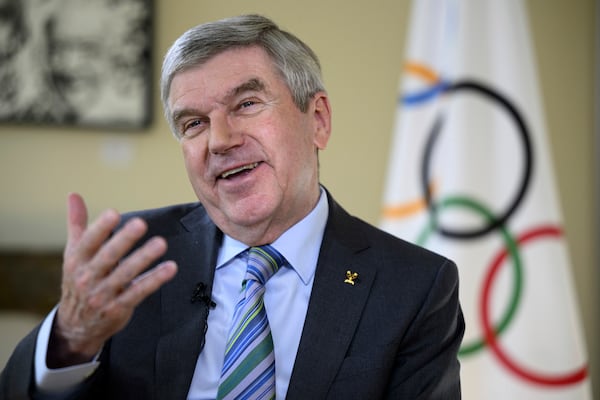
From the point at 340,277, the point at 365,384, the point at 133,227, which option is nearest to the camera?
the point at 133,227

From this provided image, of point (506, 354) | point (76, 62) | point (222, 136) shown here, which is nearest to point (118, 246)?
point (222, 136)

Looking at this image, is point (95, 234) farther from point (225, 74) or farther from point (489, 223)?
point (489, 223)

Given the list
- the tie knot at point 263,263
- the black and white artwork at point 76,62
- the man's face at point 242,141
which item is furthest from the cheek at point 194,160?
the black and white artwork at point 76,62

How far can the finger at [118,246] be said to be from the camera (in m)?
1.11

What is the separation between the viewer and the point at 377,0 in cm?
320

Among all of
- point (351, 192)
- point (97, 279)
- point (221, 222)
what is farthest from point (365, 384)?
point (351, 192)

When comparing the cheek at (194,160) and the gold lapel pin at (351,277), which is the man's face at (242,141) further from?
the gold lapel pin at (351,277)

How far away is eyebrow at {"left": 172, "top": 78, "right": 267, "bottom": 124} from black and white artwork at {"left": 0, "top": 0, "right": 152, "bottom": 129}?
146 cm

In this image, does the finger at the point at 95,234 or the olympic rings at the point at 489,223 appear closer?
the finger at the point at 95,234

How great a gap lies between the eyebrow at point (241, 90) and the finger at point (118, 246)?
530mm

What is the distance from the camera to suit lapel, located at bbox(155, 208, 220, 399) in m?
1.52

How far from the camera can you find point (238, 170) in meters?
1.58

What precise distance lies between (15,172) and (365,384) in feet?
7.12

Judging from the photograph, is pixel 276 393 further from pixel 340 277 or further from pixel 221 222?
pixel 221 222
